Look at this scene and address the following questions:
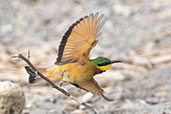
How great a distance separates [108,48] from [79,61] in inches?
111

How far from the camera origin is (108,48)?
18.7 ft

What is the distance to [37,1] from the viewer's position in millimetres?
6781

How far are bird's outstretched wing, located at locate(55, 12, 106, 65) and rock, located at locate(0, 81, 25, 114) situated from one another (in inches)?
18.0

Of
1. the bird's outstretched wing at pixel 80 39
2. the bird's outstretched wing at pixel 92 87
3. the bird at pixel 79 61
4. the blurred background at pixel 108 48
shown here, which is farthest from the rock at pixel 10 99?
the blurred background at pixel 108 48

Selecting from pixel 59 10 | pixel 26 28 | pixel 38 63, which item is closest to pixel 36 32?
pixel 26 28

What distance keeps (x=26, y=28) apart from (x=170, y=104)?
10.2ft

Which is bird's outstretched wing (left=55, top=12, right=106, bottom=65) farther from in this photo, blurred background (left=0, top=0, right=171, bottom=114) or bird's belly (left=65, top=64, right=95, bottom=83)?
blurred background (left=0, top=0, right=171, bottom=114)

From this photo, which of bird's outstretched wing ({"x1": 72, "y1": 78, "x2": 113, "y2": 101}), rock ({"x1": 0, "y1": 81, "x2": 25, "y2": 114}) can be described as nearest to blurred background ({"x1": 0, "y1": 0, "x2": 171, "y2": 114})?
rock ({"x1": 0, "y1": 81, "x2": 25, "y2": 114})

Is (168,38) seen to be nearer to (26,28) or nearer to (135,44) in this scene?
(135,44)

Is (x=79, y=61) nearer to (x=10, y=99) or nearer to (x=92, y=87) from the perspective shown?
(x=92, y=87)

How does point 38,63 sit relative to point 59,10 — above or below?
below

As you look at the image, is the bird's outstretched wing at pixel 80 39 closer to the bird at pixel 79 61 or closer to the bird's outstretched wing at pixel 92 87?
the bird at pixel 79 61

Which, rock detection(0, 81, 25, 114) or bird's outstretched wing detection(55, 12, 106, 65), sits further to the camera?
rock detection(0, 81, 25, 114)

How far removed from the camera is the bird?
2805 millimetres
